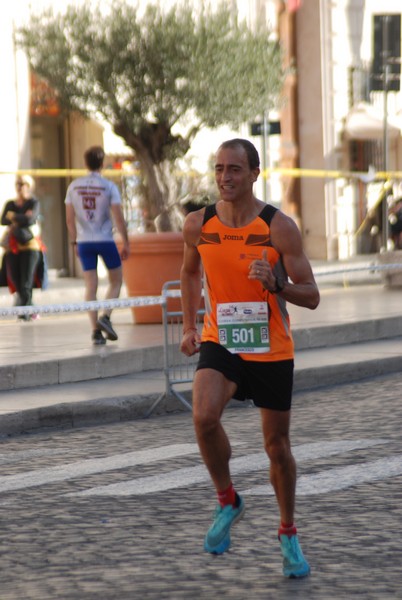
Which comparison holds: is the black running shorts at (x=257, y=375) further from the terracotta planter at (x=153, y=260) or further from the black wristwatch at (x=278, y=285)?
the terracotta planter at (x=153, y=260)

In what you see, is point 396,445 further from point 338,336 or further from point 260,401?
point 338,336

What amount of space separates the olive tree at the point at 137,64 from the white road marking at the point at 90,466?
1534cm

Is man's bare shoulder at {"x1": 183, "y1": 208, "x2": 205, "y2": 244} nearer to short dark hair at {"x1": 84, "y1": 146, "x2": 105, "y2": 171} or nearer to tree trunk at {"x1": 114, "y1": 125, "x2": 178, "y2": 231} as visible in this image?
short dark hair at {"x1": 84, "y1": 146, "x2": 105, "y2": 171}

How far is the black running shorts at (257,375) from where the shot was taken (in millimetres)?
6348

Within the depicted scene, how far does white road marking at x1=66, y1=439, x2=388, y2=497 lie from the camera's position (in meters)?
8.13

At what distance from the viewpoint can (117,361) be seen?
13.0 m

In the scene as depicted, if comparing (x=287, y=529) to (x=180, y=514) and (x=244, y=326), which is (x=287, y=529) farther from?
(x=180, y=514)

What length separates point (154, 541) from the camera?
679cm

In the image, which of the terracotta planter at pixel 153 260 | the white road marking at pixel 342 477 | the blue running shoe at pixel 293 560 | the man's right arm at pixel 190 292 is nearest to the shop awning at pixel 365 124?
the terracotta planter at pixel 153 260

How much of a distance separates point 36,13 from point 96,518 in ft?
63.6

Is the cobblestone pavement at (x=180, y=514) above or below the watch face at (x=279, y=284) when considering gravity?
below

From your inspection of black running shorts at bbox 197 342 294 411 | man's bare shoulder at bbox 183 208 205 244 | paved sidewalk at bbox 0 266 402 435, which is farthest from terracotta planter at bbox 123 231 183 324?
black running shorts at bbox 197 342 294 411

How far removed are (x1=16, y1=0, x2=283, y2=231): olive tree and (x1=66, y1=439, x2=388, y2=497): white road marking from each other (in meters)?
15.4

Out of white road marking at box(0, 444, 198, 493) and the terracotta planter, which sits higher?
the terracotta planter
